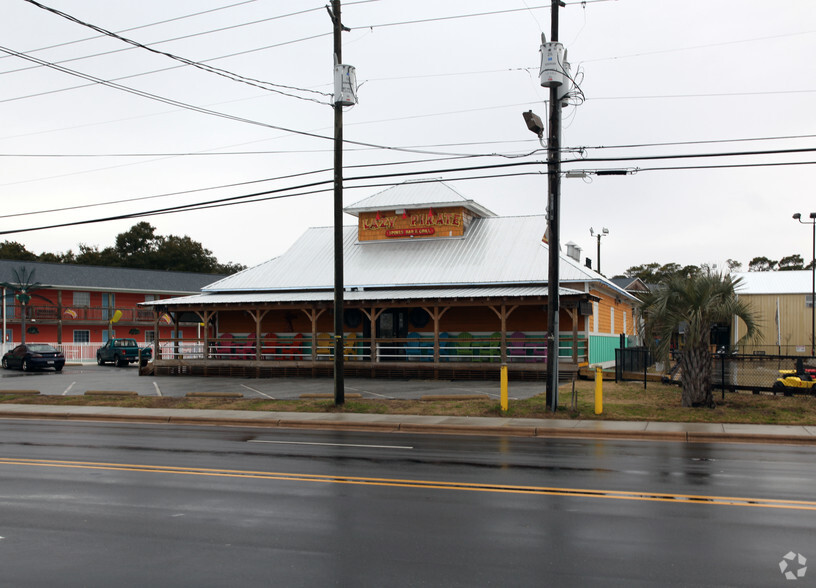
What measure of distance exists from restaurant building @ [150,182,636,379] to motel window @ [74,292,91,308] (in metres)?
23.8

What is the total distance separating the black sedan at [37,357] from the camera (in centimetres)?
3994

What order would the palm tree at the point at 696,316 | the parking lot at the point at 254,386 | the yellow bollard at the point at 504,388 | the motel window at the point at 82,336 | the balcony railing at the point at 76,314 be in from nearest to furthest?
the palm tree at the point at 696,316
the yellow bollard at the point at 504,388
the parking lot at the point at 254,386
the balcony railing at the point at 76,314
the motel window at the point at 82,336

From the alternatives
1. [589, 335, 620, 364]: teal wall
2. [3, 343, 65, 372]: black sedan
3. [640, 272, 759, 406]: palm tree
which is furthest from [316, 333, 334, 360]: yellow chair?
A: [640, 272, 759, 406]: palm tree

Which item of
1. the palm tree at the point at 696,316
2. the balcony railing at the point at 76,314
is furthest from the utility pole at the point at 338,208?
the balcony railing at the point at 76,314

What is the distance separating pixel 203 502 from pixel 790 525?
22.1 feet

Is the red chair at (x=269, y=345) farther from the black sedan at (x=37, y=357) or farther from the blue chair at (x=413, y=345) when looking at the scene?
the black sedan at (x=37, y=357)

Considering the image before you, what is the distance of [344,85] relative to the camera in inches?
794

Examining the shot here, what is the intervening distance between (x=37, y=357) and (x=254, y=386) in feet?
61.2

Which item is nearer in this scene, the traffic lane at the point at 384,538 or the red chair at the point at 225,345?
the traffic lane at the point at 384,538

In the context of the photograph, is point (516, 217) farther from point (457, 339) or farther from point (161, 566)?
point (161, 566)

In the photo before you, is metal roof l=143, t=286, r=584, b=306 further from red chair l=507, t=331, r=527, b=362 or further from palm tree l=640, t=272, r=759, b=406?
palm tree l=640, t=272, r=759, b=406

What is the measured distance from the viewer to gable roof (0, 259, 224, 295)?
183ft

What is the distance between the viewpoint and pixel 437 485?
10.1 meters

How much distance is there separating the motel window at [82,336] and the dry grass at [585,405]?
119ft
